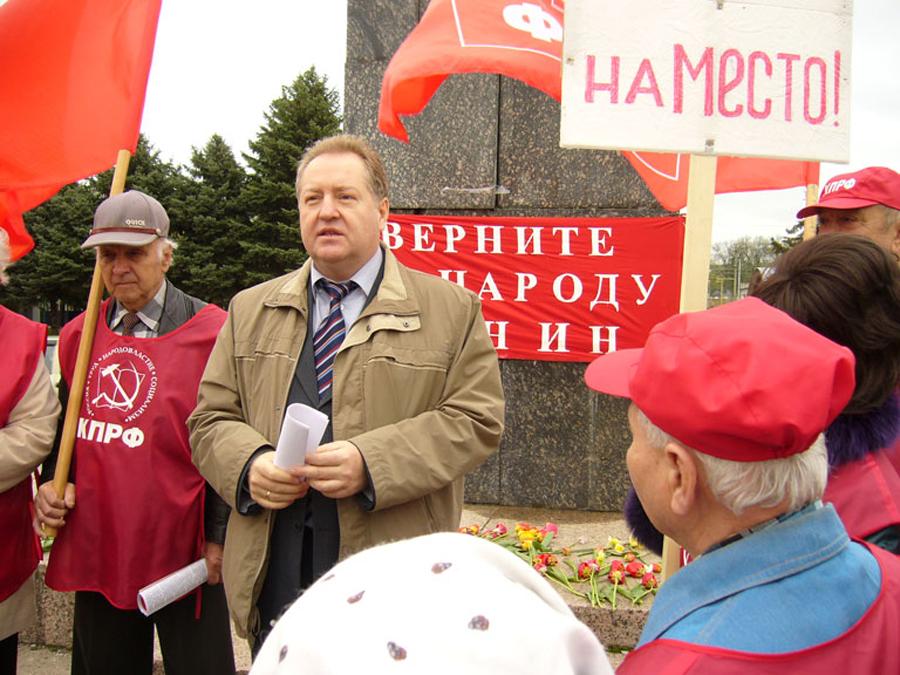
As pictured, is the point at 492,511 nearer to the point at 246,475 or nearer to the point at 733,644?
the point at 246,475

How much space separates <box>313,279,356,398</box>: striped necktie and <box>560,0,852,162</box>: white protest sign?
75 centimetres

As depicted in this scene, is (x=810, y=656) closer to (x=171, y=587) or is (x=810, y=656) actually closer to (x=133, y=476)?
(x=171, y=587)

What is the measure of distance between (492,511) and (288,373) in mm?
3085

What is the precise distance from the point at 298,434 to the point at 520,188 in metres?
3.52

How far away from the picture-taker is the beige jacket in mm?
1951

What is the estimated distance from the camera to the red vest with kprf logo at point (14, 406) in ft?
8.04

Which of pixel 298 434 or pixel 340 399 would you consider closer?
pixel 298 434

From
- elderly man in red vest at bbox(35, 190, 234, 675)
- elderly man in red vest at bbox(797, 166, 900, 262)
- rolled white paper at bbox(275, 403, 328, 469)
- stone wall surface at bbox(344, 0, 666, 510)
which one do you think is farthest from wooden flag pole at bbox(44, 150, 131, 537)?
stone wall surface at bbox(344, 0, 666, 510)

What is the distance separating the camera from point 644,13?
2.04m

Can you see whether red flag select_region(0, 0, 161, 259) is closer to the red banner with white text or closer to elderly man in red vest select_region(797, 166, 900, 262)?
the red banner with white text

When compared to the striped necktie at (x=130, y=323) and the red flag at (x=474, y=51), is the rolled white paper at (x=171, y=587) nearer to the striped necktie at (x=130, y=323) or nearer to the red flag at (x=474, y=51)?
the striped necktie at (x=130, y=323)

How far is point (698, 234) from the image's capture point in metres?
2.02

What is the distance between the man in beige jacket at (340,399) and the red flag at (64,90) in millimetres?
1117

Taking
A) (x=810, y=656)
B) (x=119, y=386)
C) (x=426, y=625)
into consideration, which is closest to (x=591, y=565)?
(x=119, y=386)
